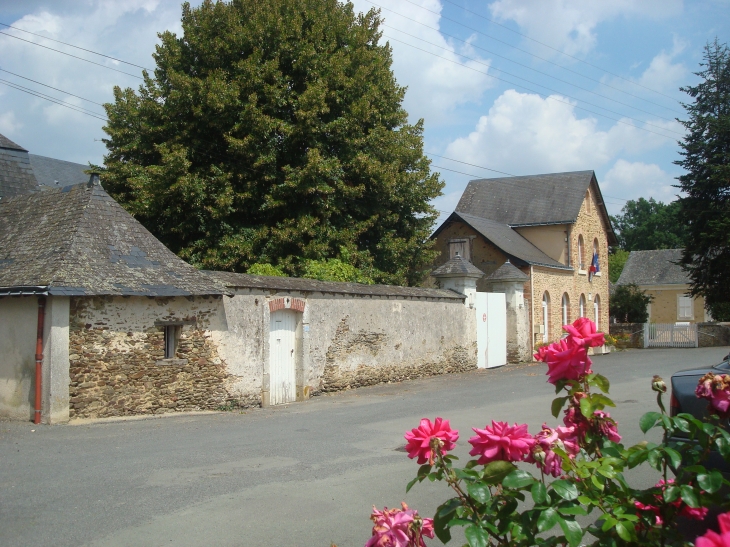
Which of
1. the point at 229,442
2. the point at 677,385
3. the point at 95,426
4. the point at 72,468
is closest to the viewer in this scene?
the point at 677,385

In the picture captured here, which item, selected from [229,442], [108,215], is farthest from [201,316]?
[229,442]

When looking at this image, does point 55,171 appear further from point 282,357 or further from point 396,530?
point 396,530

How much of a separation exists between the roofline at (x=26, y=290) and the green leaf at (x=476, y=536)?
10.3m

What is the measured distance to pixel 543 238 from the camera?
30.8 metres

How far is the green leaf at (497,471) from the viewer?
97.9 inches

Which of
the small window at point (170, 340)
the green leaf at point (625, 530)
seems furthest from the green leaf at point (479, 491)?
the small window at point (170, 340)

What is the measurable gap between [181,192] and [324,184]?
4.23 metres

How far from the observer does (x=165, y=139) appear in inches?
830

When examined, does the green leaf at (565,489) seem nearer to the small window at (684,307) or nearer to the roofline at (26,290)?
the roofline at (26,290)

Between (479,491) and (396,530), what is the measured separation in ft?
1.14

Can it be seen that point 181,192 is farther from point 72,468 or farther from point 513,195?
point 513,195

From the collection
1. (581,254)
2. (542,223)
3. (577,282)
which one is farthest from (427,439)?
(581,254)

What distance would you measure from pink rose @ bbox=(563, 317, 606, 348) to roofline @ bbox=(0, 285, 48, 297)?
33.2 ft

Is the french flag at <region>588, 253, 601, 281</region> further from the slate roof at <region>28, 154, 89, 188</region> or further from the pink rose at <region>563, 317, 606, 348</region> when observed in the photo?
the pink rose at <region>563, 317, 606, 348</region>
